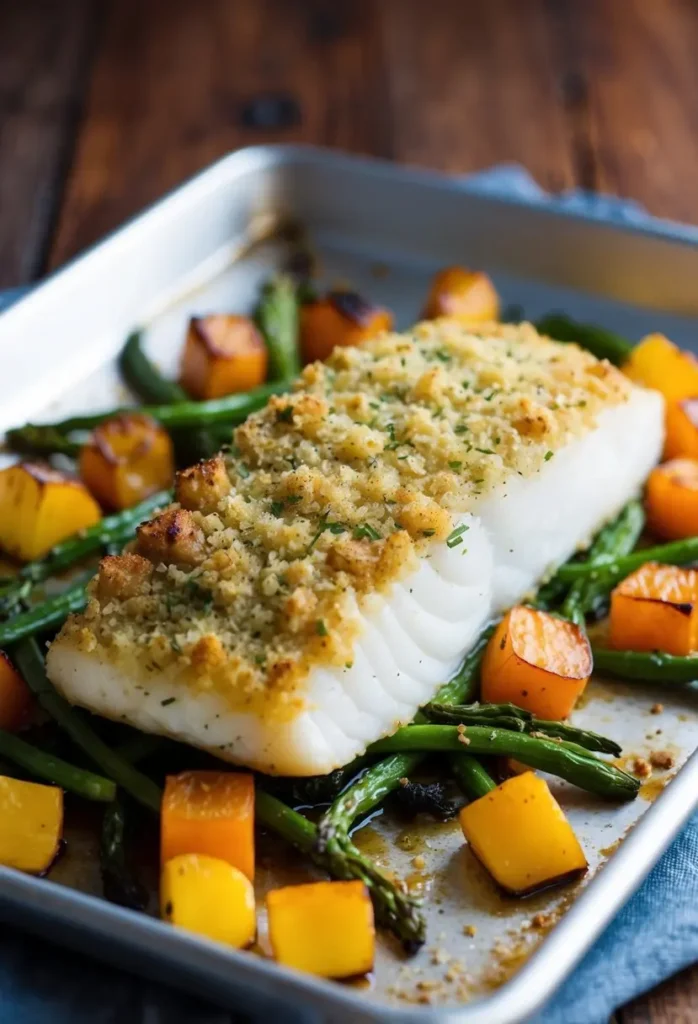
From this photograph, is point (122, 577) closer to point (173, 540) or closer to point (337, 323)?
point (173, 540)

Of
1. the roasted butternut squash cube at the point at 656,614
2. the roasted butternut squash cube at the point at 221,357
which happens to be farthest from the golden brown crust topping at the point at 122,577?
the roasted butternut squash cube at the point at 221,357

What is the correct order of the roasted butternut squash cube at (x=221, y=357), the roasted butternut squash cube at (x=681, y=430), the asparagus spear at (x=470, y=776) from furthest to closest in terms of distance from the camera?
the roasted butternut squash cube at (x=221, y=357)
the roasted butternut squash cube at (x=681, y=430)
the asparagus spear at (x=470, y=776)

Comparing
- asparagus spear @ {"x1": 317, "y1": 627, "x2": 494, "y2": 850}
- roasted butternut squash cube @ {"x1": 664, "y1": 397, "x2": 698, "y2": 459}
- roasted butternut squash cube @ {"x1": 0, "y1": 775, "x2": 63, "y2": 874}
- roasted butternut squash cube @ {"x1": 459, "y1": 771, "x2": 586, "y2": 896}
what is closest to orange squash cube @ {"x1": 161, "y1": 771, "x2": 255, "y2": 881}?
asparagus spear @ {"x1": 317, "y1": 627, "x2": 494, "y2": 850}

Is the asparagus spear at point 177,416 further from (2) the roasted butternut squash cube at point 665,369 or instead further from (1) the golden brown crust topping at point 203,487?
(2) the roasted butternut squash cube at point 665,369

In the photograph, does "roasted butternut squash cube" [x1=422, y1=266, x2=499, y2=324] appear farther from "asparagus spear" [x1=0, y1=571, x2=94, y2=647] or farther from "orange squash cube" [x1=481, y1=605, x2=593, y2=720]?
"asparagus spear" [x1=0, y1=571, x2=94, y2=647]

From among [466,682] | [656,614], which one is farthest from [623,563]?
[466,682]

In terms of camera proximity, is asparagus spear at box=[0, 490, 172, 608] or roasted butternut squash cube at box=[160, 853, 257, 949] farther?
asparagus spear at box=[0, 490, 172, 608]

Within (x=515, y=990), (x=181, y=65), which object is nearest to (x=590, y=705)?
(x=515, y=990)
